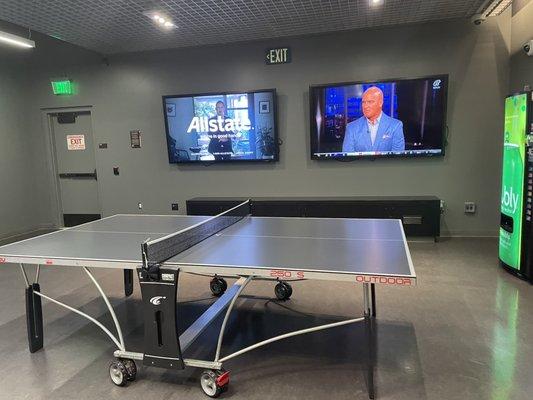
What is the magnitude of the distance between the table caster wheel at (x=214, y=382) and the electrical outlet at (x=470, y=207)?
4.57 metres

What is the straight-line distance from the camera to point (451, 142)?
5426 mm

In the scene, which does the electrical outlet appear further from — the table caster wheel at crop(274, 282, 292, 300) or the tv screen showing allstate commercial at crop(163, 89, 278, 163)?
the table caster wheel at crop(274, 282, 292, 300)

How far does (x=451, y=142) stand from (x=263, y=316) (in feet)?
12.6

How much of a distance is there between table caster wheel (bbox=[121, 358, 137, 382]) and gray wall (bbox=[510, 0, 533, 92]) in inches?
197

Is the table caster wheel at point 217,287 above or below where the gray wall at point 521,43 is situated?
below

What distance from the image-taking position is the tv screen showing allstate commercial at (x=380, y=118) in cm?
526

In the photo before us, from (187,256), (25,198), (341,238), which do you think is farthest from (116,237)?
(25,198)

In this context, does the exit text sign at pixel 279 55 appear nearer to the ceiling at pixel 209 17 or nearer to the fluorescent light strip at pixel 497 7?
the ceiling at pixel 209 17

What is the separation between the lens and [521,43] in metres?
4.77

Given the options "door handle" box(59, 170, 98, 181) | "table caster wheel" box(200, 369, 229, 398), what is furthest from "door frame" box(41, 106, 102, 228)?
"table caster wheel" box(200, 369, 229, 398)

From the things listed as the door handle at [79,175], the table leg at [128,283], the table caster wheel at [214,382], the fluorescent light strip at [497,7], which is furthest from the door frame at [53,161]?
the fluorescent light strip at [497,7]

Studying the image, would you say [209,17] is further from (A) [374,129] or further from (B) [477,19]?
(B) [477,19]

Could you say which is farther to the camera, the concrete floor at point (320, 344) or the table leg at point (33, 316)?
the table leg at point (33, 316)

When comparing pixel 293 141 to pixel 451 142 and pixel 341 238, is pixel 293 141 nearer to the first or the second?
pixel 451 142
